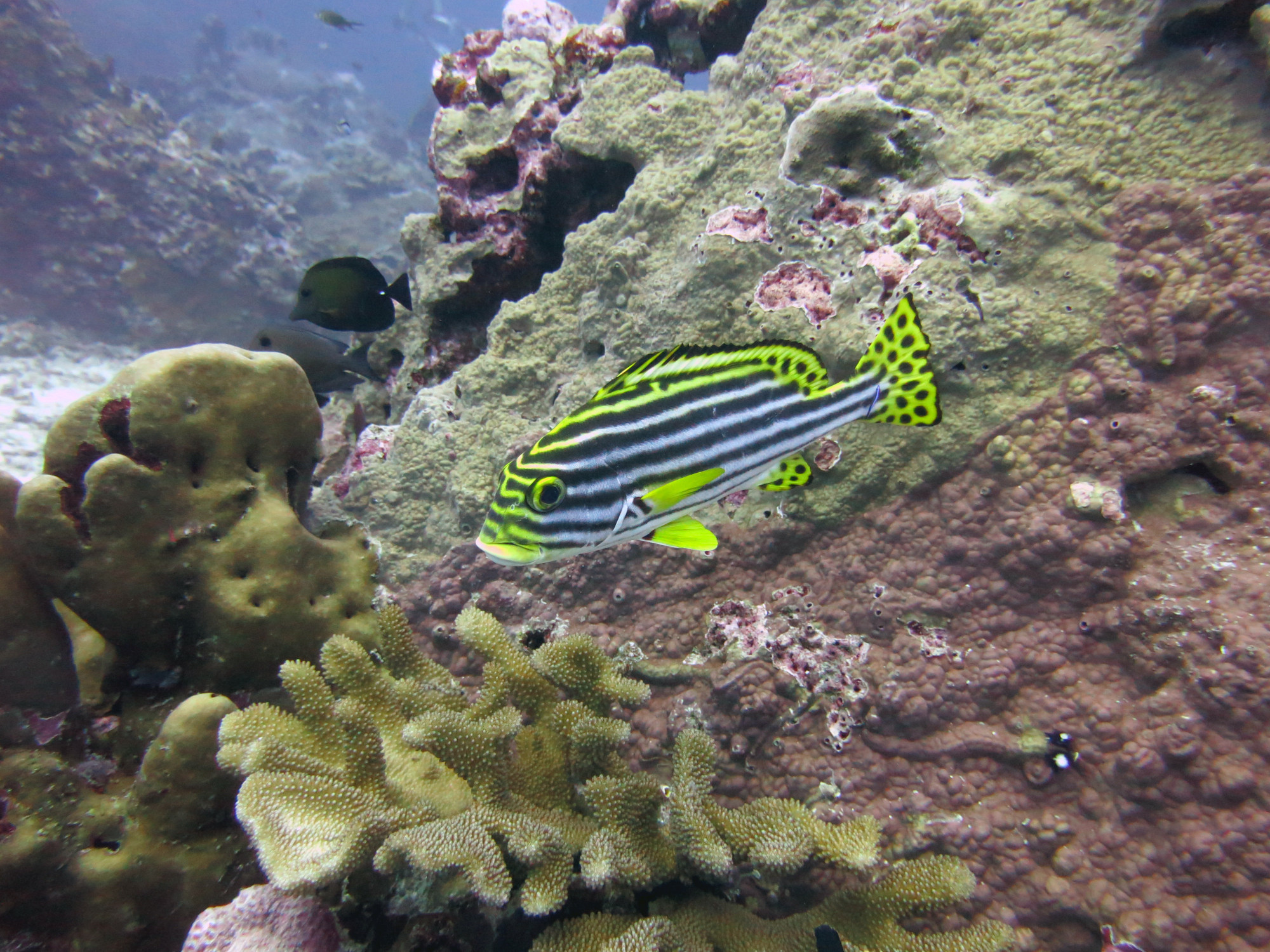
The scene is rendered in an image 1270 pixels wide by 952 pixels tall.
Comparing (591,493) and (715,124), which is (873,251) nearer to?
(715,124)

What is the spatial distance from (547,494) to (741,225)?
6.77 feet

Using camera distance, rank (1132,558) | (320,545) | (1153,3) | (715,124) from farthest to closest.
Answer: (715,124), (320,545), (1153,3), (1132,558)

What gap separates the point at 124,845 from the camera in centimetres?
216

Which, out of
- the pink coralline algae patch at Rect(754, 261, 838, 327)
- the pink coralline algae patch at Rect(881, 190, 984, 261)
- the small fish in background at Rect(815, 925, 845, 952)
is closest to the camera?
the small fish in background at Rect(815, 925, 845, 952)

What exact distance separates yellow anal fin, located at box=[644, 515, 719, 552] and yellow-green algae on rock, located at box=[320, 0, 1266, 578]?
3.50 ft

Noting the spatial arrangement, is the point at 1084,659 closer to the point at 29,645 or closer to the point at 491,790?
the point at 491,790

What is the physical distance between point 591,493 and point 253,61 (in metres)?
54.2

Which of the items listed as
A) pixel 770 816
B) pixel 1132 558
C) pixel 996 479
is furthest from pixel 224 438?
pixel 1132 558

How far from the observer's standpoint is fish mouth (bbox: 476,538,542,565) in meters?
1.55

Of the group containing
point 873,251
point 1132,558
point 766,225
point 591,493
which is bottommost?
point 1132,558

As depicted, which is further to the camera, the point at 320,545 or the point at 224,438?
the point at 320,545

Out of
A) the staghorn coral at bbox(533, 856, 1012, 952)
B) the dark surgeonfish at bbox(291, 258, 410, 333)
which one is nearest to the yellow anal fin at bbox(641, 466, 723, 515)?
the staghorn coral at bbox(533, 856, 1012, 952)

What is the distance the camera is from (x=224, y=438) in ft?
8.41

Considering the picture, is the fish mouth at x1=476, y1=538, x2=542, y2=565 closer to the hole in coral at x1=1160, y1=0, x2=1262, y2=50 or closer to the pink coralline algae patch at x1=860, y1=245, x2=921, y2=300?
the pink coralline algae patch at x1=860, y1=245, x2=921, y2=300
